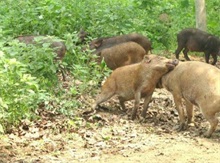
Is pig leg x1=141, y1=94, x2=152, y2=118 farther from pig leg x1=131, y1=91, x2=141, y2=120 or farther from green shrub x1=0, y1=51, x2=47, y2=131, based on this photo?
green shrub x1=0, y1=51, x2=47, y2=131

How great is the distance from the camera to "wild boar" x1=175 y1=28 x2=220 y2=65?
49.7 feet

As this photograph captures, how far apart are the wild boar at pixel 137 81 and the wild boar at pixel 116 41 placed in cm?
258

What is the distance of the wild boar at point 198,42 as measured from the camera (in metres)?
15.2

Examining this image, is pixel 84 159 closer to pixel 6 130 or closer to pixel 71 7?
pixel 6 130

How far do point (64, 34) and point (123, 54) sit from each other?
1.26 m

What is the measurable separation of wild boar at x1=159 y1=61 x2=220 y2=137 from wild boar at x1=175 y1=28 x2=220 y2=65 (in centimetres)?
604

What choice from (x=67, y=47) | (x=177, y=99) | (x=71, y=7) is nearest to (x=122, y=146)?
(x=177, y=99)

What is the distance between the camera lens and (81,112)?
9312mm

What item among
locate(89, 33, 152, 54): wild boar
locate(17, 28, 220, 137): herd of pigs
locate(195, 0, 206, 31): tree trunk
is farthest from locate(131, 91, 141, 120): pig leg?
locate(195, 0, 206, 31): tree trunk

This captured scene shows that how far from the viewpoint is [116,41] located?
41.0 feet

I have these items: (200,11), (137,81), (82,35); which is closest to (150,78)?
(137,81)

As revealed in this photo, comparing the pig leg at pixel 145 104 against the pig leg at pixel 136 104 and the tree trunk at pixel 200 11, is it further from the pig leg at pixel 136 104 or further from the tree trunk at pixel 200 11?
the tree trunk at pixel 200 11

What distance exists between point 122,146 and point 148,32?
25.1ft

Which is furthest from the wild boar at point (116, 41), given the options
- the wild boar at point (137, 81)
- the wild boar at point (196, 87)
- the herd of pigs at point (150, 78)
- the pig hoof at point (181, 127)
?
the pig hoof at point (181, 127)
